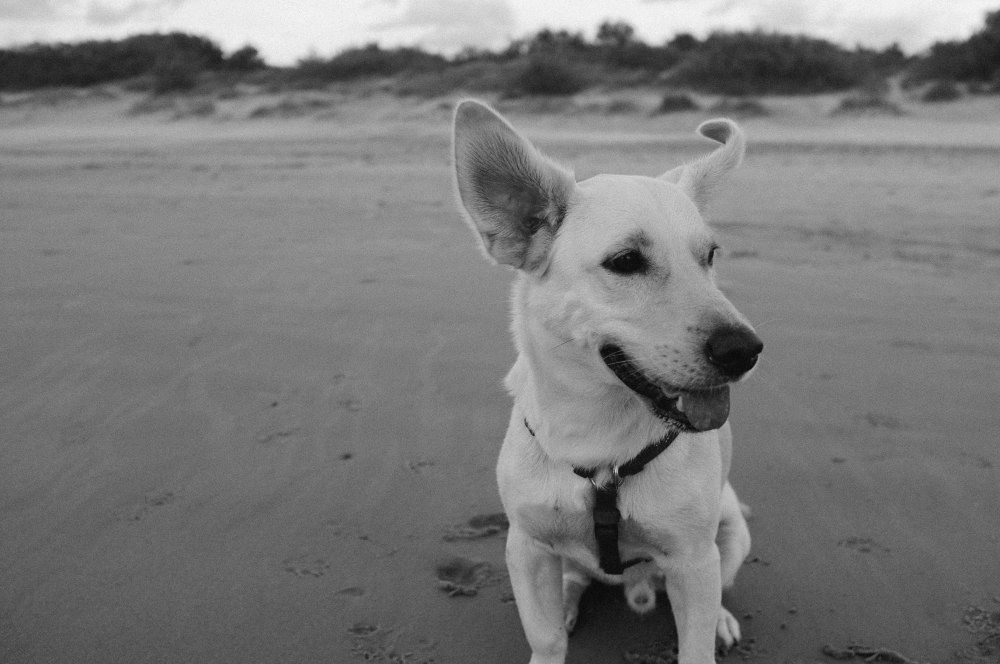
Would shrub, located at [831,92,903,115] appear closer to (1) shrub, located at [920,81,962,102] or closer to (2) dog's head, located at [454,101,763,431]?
(1) shrub, located at [920,81,962,102]

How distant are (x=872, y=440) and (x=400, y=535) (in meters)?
2.20

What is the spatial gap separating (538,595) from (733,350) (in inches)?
38.7

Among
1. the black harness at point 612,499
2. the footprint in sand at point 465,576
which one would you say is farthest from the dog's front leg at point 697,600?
the footprint in sand at point 465,576

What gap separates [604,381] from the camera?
2.71m

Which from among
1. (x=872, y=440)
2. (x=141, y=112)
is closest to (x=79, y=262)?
(x=872, y=440)

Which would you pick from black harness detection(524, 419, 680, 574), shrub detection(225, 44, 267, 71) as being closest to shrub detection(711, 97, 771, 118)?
black harness detection(524, 419, 680, 574)

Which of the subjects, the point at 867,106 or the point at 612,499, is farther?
the point at 867,106

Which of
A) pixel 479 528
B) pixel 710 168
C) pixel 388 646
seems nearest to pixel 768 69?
pixel 710 168

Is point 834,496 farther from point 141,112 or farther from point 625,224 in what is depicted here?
point 141,112

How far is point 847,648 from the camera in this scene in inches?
113

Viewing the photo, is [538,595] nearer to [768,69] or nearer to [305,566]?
[305,566]

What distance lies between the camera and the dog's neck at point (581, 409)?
8.93 ft

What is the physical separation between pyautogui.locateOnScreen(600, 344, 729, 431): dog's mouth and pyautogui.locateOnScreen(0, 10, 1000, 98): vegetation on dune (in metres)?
17.8

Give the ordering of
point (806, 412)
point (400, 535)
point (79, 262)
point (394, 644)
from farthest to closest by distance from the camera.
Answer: point (79, 262) < point (806, 412) < point (400, 535) < point (394, 644)
